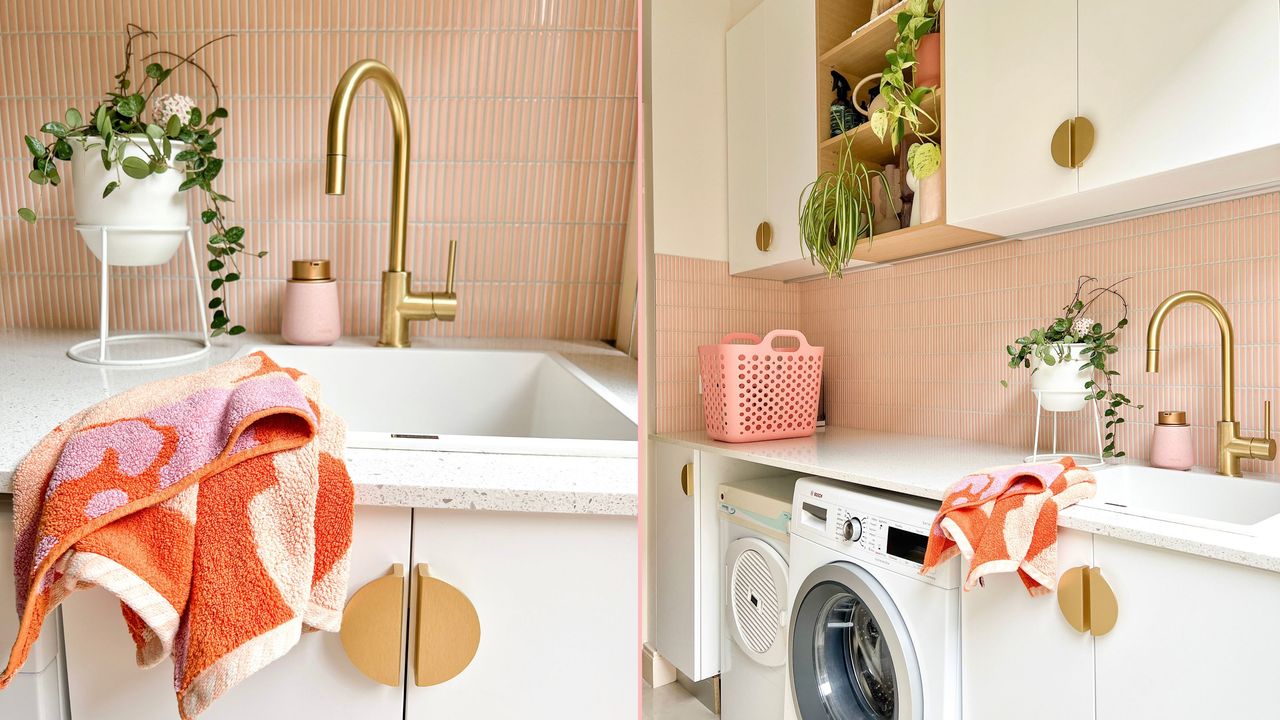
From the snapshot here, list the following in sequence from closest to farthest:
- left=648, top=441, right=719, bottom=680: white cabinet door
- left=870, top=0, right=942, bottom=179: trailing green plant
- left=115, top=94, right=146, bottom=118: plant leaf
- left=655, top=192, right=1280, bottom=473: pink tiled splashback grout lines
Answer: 1. left=115, top=94, right=146, bottom=118: plant leaf
2. left=655, top=192, right=1280, bottom=473: pink tiled splashback grout lines
3. left=870, top=0, right=942, bottom=179: trailing green plant
4. left=648, top=441, right=719, bottom=680: white cabinet door

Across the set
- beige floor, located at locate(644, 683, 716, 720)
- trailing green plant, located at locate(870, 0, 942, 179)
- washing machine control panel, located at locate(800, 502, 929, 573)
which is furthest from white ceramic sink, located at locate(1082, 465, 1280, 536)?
beige floor, located at locate(644, 683, 716, 720)

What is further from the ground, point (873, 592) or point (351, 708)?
point (351, 708)

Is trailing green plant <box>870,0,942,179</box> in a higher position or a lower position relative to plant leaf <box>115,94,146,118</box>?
higher

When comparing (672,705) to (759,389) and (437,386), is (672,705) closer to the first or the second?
(759,389)

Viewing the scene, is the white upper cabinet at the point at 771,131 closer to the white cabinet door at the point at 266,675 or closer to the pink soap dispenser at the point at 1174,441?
the pink soap dispenser at the point at 1174,441

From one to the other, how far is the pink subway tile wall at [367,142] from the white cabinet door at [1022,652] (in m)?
0.99

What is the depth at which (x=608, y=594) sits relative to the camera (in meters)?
0.70

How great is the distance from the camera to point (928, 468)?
4.88ft

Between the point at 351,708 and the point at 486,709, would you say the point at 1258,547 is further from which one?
the point at 351,708

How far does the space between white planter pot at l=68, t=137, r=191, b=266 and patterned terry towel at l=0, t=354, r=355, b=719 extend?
66 centimetres

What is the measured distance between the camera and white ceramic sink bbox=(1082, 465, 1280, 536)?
125 cm

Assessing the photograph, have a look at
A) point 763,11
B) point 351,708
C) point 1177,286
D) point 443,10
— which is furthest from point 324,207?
point 1177,286

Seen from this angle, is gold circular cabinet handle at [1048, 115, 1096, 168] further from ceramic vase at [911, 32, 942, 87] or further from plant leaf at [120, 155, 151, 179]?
plant leaf at [120, 155, 151, 179]

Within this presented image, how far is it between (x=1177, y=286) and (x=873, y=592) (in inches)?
35.9
